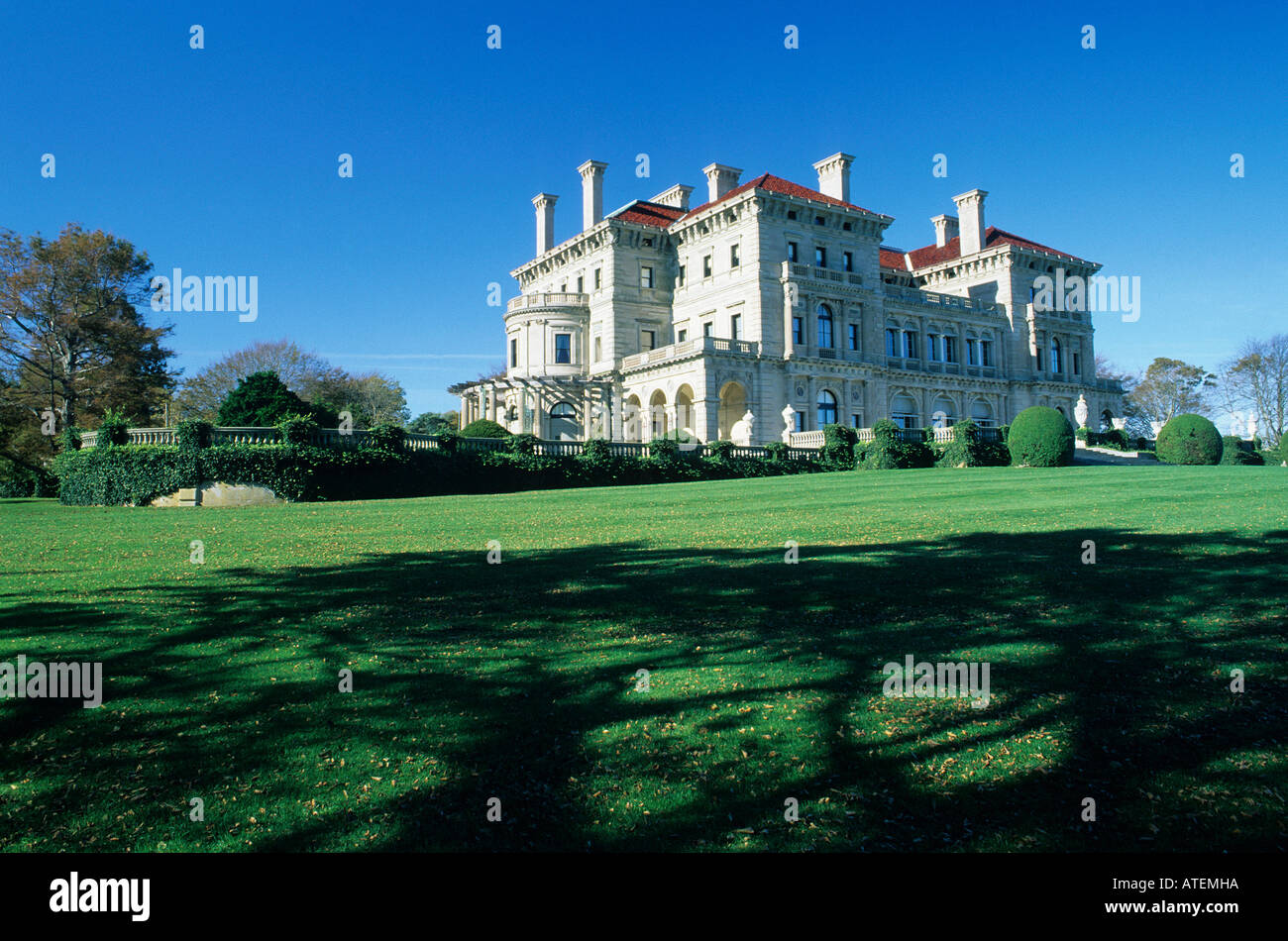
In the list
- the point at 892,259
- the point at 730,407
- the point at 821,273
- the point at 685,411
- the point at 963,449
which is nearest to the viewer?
the point at 963,449

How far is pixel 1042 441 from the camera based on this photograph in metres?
31.8

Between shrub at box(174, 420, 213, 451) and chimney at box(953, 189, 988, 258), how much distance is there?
5807cm

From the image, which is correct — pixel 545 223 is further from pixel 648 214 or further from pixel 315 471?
pixel 315 471

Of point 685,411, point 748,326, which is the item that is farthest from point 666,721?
point 748,326

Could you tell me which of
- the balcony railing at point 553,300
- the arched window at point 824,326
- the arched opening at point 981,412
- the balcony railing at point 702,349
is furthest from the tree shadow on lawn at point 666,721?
the arched opening at point 981,412

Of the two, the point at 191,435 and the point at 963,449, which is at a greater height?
the point at 191,435

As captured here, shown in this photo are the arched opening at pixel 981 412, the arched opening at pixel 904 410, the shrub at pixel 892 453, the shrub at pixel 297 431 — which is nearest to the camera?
the shrub at pixel 297 431

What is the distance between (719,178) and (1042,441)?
1239 inches

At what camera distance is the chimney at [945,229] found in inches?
2685

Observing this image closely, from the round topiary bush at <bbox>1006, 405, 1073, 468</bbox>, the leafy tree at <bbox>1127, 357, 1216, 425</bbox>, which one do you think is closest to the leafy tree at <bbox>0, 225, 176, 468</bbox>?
the round topiary bush at <bbox>1006, 405, 1073, 468</bbox>

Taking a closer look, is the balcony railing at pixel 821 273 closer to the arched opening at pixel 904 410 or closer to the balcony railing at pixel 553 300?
the arched opening at pixel 904 410

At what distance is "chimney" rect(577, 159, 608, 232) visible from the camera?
54.8m

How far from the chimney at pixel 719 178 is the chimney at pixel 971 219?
20633 mm
